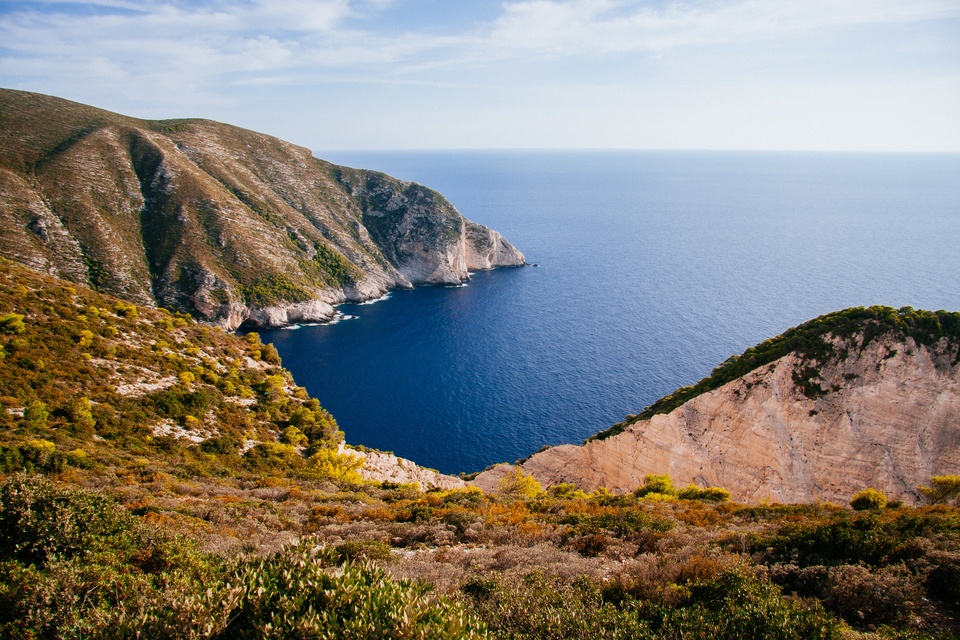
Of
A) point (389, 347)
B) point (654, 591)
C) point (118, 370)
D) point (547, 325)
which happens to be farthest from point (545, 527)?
point (547, 325)

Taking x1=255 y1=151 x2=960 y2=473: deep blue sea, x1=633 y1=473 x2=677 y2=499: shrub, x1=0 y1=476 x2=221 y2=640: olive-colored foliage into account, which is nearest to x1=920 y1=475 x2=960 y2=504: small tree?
x1=633 y1=473 x2=677 y2=499: shrub

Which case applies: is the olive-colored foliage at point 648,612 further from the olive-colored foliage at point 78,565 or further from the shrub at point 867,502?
the shrub at point 867,502

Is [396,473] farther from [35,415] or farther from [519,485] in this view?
[35,415]

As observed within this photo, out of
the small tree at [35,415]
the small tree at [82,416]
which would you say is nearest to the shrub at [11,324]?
the small tree at [82,416]

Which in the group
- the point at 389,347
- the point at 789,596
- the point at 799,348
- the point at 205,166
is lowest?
the point at 389,347

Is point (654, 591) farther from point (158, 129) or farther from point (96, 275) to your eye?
point (158, 129)

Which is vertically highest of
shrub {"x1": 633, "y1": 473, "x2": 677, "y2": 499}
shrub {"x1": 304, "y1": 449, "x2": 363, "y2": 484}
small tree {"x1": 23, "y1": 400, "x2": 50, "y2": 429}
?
small tree {"x1": 23, "y1": 400, "x2": 50, "y2": 429}

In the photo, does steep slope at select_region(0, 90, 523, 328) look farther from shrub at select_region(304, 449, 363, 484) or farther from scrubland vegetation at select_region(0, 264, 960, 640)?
shrub at select_region(304, 449, 363, 484)
